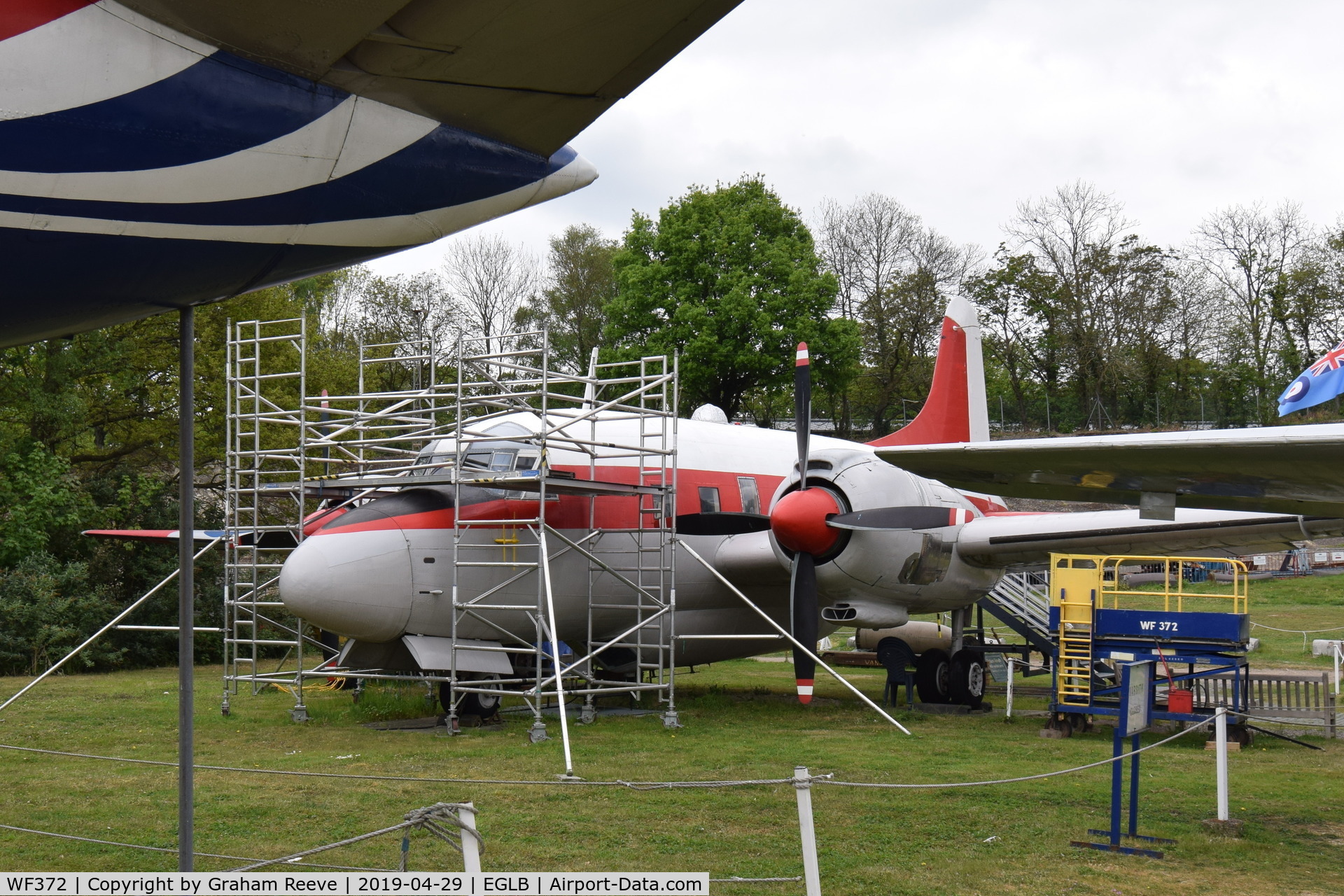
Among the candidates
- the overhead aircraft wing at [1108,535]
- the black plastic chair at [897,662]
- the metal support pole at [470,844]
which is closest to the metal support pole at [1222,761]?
the overhead aircraft wing at [1108,535]

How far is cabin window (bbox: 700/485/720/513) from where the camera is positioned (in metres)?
14.0

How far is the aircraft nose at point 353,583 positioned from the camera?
36.6ft

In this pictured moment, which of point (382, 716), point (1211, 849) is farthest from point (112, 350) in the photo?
point (1211, 849)

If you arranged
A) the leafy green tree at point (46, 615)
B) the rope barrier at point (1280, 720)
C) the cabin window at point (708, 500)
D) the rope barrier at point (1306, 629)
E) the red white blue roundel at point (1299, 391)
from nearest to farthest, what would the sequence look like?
the rope barrier at point (1280, 720)
the cabin window at point (708, 500)
the red white blue roundel at point (1299, 391)
the leafy green tree at point (46, 615)
the rope barrier at point (1306, 629)

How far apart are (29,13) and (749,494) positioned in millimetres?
12944

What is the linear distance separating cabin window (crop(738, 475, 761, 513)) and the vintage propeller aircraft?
0.02m

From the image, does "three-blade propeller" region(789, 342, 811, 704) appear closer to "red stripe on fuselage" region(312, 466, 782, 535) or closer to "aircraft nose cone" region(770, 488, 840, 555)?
"aircraft nose cone" region(770, 488, 840, 555)

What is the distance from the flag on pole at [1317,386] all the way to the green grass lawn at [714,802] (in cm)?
495

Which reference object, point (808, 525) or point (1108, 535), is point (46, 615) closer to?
point (808, 525)

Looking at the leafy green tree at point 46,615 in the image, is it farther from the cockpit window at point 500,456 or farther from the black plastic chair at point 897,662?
the black plastic chair at point 897,662

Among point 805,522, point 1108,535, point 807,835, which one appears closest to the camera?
point 807,835

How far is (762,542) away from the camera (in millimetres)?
14023

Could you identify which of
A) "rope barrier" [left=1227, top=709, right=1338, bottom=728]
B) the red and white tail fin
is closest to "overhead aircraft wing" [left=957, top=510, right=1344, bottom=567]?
"rope barrier" [left=1227, top=709, right=1338, bottom=728]

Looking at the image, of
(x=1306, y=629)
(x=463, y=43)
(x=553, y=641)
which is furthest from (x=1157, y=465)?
(x=1306, y=629)
